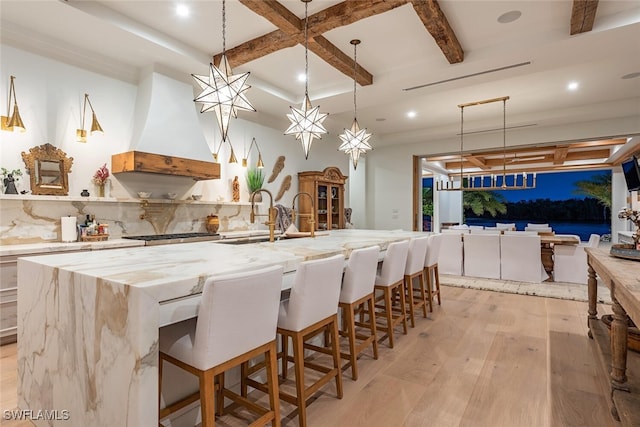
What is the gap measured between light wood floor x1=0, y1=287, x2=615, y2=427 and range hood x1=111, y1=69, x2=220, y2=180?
212cm

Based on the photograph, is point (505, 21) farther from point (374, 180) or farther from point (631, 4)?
point (374, 180)

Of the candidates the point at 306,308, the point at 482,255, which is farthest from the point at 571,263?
the point at 306,308

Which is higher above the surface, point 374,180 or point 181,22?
point 181,22

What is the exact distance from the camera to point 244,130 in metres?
5.72

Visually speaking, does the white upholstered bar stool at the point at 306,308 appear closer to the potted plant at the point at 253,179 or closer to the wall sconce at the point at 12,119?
the wall sconce at the point at 12,119

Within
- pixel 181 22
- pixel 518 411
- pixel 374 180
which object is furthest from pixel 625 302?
pixel 374 180

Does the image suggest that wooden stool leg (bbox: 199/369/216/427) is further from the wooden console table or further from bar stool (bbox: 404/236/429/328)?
bar stool (bbox: 404/236/429/328)

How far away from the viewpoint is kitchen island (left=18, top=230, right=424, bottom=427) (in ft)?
4.06

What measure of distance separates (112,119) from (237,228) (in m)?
2.35

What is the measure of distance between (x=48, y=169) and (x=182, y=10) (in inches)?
85.0

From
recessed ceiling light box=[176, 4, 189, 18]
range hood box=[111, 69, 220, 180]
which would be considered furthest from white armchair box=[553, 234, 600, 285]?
recessed ceiling light box=[176, 4, 189, 18]

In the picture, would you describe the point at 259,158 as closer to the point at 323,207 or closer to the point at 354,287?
the point at 323,207

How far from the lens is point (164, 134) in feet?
13.5

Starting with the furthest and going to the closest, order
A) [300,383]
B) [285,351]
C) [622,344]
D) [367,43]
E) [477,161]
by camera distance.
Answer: [477,161], [367,43], [285,351], [622,344], [300,383]
